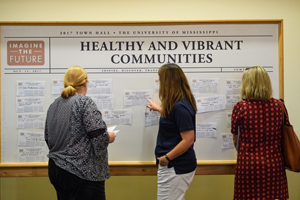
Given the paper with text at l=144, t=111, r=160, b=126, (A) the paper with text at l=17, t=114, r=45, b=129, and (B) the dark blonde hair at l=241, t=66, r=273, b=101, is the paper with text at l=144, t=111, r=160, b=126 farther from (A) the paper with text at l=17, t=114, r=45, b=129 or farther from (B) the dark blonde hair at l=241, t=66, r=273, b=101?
(A) the paper with text at l=17, t=114, r=45, b=129

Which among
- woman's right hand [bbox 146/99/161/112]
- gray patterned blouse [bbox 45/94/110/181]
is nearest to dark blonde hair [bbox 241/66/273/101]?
woman's right hand [bbox 146/99/161/112]

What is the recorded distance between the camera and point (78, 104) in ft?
4.66

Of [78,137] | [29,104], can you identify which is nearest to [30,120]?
[29,104]

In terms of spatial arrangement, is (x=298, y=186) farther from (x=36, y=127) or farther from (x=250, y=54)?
(x=36, y=127)

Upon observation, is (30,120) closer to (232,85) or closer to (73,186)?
(73,186)

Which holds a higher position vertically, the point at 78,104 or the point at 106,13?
the point at 106,13

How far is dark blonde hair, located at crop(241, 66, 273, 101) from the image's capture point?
5.63 ft

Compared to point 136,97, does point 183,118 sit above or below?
below

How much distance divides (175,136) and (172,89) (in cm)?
30

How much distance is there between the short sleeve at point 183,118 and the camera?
4.83 ft

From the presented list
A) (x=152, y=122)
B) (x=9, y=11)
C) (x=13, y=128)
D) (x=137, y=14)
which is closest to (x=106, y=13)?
(x=137, y=14)

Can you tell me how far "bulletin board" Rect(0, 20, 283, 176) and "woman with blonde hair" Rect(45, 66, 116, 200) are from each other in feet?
2.14

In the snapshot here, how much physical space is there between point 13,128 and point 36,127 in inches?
7.5

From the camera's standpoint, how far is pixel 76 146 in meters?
1.41
